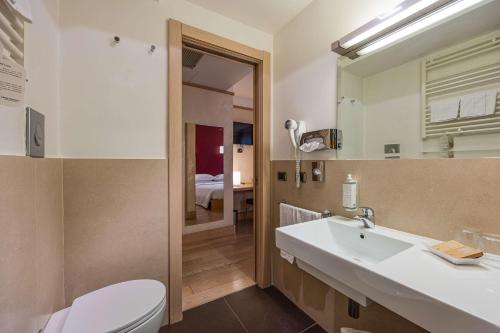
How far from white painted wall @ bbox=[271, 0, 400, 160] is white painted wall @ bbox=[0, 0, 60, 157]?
4.97ft

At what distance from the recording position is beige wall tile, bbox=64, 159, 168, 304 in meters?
1.18

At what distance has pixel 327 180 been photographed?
140 centimetres

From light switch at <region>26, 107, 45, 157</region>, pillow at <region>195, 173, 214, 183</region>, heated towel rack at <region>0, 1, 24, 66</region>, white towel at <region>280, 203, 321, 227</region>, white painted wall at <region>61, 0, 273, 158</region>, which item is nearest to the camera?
heated towel rack at <region>0, 1, 24, 66</region>

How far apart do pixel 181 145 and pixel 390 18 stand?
144 cm

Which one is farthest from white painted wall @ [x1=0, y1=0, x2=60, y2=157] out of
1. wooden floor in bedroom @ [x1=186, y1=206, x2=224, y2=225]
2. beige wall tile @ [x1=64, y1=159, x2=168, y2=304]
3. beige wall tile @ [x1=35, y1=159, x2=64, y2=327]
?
wooden floor in bedroom @ [x1=186, y1=206, x2=224, y2=225]

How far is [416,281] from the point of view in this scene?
1.96 ft

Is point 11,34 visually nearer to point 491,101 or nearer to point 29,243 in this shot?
point 29,243

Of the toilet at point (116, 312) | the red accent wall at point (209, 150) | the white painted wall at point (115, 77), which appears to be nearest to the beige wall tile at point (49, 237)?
the toilet at point (116, 312)

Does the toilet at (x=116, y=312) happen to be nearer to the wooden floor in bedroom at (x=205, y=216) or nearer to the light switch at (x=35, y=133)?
the light switch at (x=35, y=133)

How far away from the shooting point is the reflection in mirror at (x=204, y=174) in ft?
10.00

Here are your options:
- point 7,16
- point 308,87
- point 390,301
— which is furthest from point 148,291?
point 308,87

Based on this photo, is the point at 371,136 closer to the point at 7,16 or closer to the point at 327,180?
the point at 327,180

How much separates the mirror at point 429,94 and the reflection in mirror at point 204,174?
87.7 inches

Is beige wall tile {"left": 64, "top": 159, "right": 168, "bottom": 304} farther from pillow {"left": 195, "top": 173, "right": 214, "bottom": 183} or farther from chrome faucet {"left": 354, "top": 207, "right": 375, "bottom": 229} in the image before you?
pillow {"left": 195, "top": 173, "right": 214, "bottom": 183}
